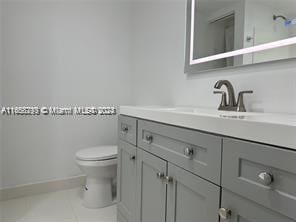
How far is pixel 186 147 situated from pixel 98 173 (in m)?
1.18

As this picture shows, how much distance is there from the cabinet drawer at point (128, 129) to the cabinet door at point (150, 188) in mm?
118

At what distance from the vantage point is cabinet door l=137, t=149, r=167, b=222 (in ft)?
3.36

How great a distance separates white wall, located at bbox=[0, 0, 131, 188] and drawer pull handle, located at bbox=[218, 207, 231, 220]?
72.5 inches

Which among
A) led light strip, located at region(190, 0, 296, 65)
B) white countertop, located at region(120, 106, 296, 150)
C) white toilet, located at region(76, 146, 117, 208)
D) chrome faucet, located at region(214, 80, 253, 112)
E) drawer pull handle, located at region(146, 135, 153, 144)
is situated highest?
led light strip, located at region(190, 0, 296, 65)

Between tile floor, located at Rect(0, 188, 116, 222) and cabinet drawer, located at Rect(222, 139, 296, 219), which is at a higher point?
cabinet drawer, located at Rect(222, 139, 296, 219)

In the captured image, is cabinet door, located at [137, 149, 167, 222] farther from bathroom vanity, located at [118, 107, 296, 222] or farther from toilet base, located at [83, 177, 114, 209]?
toilet base, located at [83, 177, 114, 209]

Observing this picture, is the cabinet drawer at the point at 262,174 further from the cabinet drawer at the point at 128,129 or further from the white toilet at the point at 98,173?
the white toilet at the point at 98,173

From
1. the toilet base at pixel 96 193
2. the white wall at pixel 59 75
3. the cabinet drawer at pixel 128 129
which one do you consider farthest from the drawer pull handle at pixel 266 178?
the white wall at pixel 59 75

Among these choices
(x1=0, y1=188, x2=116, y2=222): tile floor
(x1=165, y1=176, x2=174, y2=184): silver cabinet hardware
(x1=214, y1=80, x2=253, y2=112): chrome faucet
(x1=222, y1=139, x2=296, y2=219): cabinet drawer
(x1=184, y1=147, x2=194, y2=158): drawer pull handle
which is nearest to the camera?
(x1=222, y1=139, x2=296, y2=219): cabinet drawer

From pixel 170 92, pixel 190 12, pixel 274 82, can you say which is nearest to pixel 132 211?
pixel 170 92

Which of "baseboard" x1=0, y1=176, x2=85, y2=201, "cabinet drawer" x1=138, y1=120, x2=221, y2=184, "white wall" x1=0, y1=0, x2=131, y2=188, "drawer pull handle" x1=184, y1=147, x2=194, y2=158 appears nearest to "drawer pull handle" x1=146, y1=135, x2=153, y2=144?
"cabinet drawer" x1=138, y1=120, x2=221, y2=184

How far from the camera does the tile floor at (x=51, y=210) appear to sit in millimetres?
1705

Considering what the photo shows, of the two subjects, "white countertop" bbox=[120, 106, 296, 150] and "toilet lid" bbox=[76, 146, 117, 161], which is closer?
"white countertop" bbox=[120, 106, 296, 150]

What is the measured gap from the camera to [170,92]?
5.89ft
